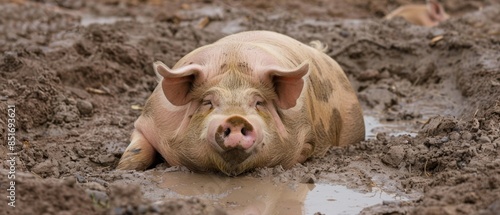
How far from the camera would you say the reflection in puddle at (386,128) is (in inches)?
334

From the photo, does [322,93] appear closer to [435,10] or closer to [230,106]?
[230,106]

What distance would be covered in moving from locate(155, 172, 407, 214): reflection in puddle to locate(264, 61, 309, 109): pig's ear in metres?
0.61

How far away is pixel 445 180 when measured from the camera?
19.5 feet

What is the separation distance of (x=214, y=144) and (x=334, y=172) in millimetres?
955

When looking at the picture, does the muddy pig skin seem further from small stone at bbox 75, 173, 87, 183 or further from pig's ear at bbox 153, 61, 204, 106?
small stone at bbox 75, 173, 87, 183

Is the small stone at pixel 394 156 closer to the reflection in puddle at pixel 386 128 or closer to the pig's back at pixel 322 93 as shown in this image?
the pig's back at pixel 322 93

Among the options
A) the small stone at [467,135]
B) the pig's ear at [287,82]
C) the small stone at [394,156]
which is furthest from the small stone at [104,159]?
the small stone at [467,135]

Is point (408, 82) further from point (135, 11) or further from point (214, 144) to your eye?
point (135, 11)

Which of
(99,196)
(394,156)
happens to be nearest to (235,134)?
(99,196)

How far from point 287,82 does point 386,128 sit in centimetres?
244

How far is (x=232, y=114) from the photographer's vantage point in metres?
6.12

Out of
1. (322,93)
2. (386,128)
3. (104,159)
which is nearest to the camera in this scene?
(104,159)

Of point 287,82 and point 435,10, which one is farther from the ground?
point 287,82

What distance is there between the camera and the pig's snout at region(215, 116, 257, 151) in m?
5.91
